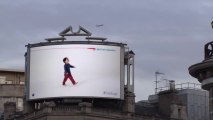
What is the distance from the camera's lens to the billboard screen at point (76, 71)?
9575cm

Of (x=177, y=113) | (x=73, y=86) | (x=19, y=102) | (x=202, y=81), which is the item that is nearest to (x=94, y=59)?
(x=73, y=86)

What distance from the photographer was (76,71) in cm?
9650

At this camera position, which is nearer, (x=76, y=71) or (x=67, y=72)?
(x=67, y=72)

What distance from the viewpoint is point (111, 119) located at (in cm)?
9506

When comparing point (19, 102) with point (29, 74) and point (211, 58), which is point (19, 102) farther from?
point (211, 58)

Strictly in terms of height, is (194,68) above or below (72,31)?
below

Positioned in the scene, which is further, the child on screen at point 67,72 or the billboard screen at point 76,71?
the billboard screen at point 76,71

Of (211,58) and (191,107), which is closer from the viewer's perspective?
(211,58)

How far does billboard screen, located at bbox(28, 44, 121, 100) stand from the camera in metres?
95.8

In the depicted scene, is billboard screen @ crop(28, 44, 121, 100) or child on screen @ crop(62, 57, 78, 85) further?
billboard screen @ crop(28, 44, 121, 100)

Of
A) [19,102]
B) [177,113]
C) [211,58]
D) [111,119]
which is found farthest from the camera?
[19,102]

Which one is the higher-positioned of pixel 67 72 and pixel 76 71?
pixel 76 71

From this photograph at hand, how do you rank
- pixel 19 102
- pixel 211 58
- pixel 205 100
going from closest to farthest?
1. pixel 211 58
2. pixel 205 100
3. pixel 19 102

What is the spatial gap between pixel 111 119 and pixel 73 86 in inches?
219
